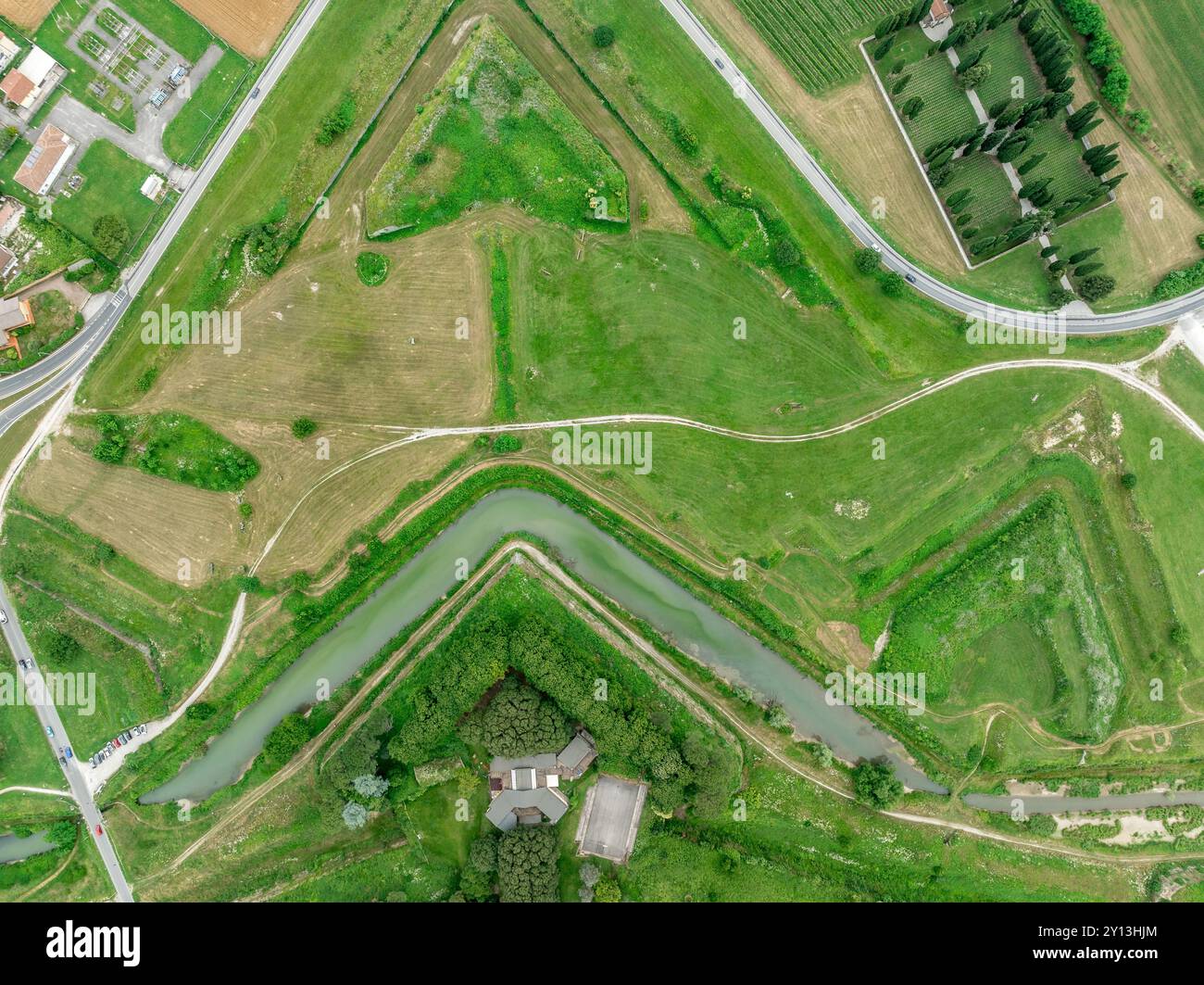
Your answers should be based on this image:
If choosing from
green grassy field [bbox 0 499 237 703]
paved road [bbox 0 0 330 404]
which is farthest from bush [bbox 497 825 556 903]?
paved road [bbox 0 0 330 404]

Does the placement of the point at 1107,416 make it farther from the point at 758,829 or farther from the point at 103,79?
the point at 103,79

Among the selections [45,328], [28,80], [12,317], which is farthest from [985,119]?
[12,317]

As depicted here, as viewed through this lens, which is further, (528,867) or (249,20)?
(249,20)

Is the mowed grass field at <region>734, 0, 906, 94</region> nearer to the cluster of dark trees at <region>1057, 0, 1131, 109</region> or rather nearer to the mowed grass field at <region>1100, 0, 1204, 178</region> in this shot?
the cluster of dark trees at <region>1057, 0, 1131, 109</region>

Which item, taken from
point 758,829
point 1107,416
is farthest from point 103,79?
point 1107,416

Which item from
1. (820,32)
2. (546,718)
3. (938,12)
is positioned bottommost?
(546,718)

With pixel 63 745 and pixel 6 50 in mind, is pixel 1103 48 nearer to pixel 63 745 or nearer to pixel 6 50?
pixel 6 50

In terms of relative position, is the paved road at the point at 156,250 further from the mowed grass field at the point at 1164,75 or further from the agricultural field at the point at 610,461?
the mowed grass field at the point at 1164,75
